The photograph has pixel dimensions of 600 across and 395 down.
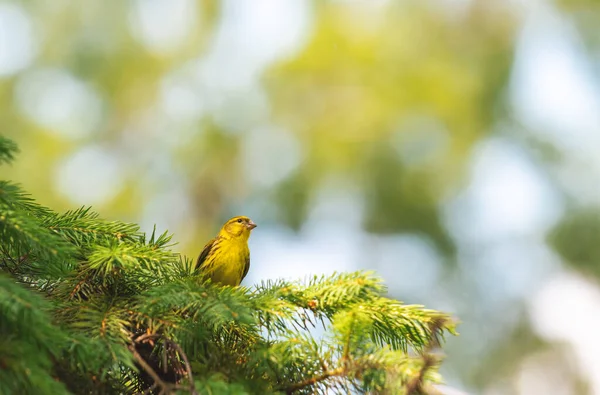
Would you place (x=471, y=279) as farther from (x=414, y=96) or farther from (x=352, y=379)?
(x=352, y=379)

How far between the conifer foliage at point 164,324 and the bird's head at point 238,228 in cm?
103

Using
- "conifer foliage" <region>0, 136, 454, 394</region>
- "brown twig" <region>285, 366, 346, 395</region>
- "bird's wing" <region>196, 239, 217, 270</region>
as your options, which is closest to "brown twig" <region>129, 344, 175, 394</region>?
"conifer foliage" <region>0, 136, 454, 394</region>

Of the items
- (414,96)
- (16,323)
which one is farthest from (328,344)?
(414,96)

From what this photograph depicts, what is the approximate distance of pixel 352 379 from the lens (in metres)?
0.85

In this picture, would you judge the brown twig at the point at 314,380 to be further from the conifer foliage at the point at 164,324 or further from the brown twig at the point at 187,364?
the brown twig at the point at 187,364

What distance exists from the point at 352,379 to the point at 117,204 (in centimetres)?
626

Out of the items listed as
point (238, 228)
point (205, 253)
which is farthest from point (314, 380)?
point (238, 228)

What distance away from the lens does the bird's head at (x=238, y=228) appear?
220 centimetres

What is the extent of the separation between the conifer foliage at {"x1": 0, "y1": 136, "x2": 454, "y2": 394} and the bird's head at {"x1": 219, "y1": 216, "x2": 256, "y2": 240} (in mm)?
1031

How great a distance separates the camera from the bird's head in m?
2.20

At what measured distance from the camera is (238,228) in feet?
7.48

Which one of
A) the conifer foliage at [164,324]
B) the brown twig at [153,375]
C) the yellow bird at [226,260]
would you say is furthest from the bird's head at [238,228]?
the brown twig at [153,375]

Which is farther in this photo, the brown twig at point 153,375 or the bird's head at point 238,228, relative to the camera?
the bird's head at point 238,228

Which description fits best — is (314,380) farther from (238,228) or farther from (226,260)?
(238,228)
